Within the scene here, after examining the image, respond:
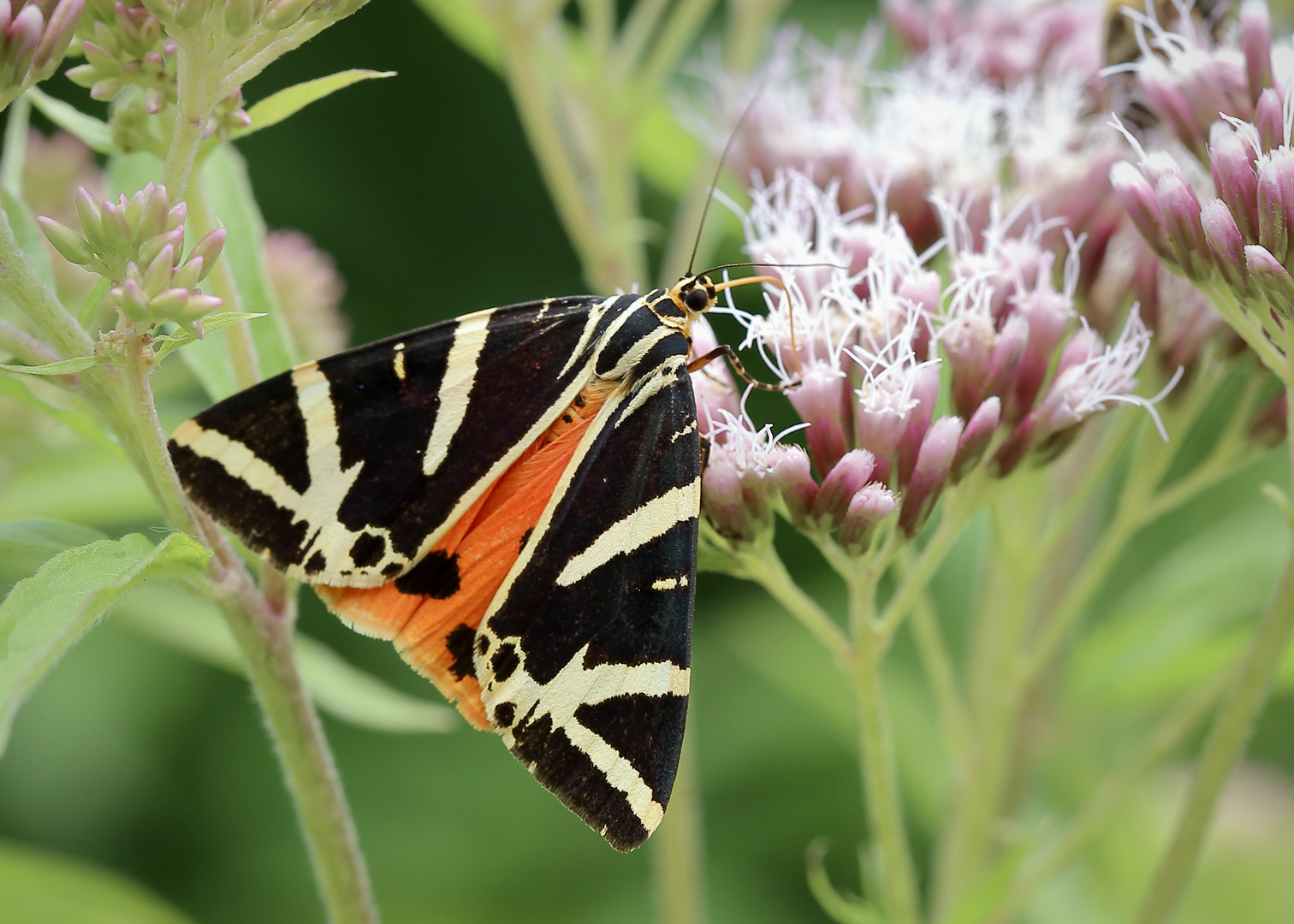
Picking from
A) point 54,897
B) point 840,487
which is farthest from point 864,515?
point 54,897

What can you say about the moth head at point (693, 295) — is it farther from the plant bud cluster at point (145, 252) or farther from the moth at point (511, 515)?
the plant bud cluster at point (145, 252)

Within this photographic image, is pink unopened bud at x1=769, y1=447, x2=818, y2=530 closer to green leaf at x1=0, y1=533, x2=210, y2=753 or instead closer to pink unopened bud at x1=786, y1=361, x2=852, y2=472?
pink unopened bud at x1=786, y1=361, x2=852, y2=472

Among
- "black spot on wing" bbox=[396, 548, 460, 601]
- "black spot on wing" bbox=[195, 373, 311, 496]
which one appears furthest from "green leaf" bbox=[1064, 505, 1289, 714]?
"black spot on wing" bbox=[195, 373, 311, 496]

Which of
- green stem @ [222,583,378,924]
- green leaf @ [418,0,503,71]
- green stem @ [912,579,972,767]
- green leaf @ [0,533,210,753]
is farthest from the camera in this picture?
green leaf @ [418,0,503,71]

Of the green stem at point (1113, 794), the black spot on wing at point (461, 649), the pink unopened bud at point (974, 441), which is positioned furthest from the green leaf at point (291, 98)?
the green stem at point (1113, 794)

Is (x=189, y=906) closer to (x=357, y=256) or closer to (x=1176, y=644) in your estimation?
(x=357, y=256)

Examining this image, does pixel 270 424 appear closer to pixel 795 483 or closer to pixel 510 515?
pixel 510 515
